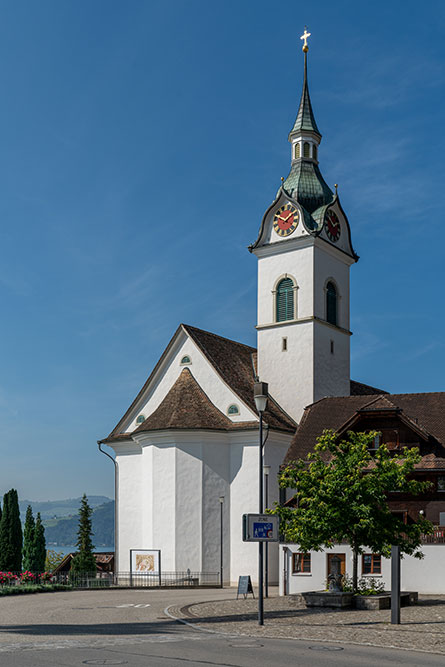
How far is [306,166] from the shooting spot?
5253 cm

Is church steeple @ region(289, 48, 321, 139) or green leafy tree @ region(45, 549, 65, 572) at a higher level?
church steeple @ region(289, 48, 321, 139)

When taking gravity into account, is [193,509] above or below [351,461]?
below

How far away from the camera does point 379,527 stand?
87.6 feet

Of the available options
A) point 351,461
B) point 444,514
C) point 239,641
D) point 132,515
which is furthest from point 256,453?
point 239,641

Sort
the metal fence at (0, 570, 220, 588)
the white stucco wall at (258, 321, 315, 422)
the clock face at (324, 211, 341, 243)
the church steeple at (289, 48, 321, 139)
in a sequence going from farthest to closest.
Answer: the church steeple at (289, 48, 321, 139) < the clock face at (324, 211, 341, 243) < the white stucco wall at (258, 321, 315, 422) < the metal fence at (0, 570, 220, 588)

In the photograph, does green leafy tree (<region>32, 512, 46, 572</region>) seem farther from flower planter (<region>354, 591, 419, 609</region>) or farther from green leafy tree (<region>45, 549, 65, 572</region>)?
green leafy tree (<region>45, 549, 65, 572</region>)

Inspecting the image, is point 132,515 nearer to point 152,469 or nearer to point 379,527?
point 152,469

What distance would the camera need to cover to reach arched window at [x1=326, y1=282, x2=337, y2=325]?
5049cm

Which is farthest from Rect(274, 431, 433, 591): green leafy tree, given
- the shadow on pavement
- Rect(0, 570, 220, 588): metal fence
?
Rect(0, 570, 220, 588): metal fence

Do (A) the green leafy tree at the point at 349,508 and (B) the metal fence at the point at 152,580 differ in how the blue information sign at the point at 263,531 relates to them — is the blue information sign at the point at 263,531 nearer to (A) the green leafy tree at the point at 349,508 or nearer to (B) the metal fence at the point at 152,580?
(A) the green leafy tree at the point at 349,508

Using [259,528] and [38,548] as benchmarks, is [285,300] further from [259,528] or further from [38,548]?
[259,528]

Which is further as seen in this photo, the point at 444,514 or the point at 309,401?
the point at 309,401

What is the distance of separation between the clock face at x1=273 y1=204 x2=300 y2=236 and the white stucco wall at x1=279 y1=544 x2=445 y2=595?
2186 centimetres

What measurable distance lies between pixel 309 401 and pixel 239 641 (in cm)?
3015
